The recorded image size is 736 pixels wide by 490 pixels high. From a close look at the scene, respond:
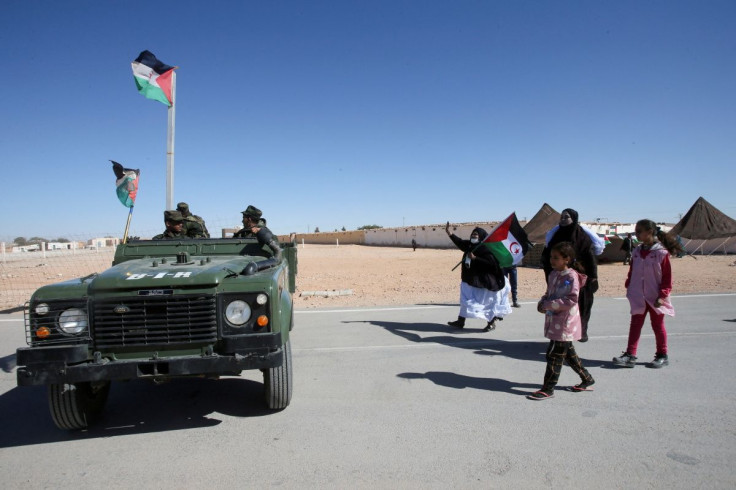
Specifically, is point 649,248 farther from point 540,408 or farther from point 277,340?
point 277,340

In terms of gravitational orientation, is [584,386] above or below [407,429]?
above

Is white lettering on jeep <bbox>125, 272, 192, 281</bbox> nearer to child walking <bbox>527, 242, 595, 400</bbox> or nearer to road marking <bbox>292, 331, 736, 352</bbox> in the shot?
road marking <bbox>292, 331, 736, 352</bbox>

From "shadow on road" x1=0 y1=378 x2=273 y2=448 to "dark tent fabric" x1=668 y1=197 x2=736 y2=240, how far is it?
2759cm

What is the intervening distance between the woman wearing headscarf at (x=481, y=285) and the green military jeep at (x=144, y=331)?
4017mm

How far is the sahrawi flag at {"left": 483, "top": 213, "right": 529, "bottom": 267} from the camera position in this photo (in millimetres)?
7281

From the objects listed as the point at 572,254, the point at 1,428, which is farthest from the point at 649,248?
the point at 1,428

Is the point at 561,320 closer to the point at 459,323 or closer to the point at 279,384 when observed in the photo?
the point at 279,384

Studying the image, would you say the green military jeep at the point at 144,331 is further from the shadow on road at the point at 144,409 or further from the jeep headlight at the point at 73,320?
the shadow on road at the point at 144,409

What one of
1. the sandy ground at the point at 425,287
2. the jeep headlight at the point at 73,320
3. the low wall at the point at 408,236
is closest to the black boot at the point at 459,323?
the sandy ground at the point at 425,287

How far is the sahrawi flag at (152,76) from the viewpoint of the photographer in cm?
1062

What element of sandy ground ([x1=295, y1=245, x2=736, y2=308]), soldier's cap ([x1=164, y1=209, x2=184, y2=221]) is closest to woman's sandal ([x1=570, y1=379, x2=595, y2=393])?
soldier's cap ([x1=164, y1=209, x2=184, y2=221])

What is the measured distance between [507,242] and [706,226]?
25.0 metres

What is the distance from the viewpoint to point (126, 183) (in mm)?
9094

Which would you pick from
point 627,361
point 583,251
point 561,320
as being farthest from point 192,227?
point 627,361
